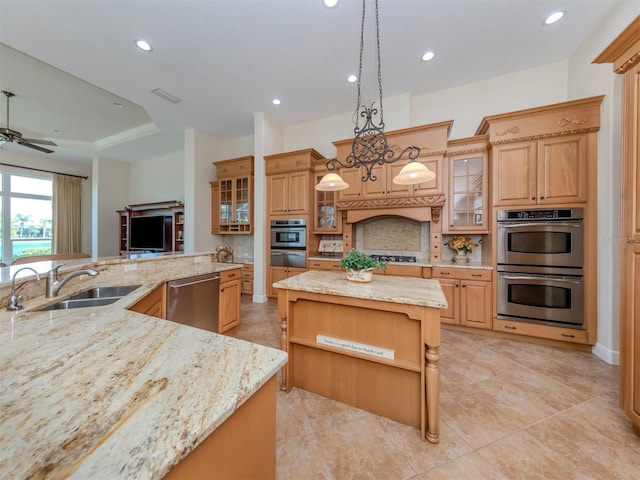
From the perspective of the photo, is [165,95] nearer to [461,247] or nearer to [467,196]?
[467,196]

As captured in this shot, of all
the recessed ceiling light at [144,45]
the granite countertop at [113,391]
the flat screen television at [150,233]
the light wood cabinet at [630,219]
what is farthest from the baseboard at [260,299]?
the light wood cabinet at [630,219]

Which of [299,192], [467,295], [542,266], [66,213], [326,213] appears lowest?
[467,295]

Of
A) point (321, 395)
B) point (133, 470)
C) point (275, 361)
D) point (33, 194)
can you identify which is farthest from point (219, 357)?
point (33, 194)

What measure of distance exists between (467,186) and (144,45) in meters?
4.35

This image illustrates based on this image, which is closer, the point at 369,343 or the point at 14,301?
the point at 14,301

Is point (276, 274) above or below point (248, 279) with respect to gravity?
above

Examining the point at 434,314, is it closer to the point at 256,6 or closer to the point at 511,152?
the point at 511,152

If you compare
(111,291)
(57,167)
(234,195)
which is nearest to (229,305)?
(111,291)

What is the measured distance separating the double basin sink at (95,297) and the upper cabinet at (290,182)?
271cm

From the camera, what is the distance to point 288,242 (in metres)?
4.33

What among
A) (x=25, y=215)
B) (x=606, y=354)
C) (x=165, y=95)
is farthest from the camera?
(x=25, y=215)

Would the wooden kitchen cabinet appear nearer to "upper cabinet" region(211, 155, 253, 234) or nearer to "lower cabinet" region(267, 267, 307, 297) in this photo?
"lower cabinet" region(267, 267, 307, 297)

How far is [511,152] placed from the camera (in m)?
2.92

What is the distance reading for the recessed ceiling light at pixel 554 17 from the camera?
243 centimetres
